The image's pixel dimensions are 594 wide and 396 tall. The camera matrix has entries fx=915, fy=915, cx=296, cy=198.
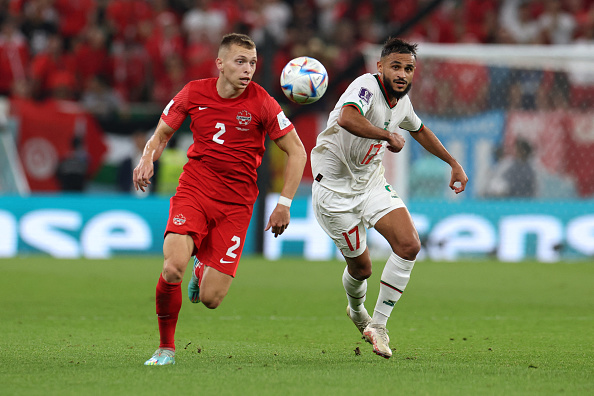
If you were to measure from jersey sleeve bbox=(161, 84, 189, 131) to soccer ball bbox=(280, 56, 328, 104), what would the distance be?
0.95 m

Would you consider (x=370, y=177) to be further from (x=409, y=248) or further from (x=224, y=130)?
(x=224, y=130)

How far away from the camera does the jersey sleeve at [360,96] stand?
6781 mm

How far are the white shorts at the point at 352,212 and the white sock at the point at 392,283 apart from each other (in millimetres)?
400

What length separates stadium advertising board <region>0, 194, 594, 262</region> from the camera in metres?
14.7

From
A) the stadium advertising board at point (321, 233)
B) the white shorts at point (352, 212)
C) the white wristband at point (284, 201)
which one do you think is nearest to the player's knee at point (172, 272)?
the white wristband at point (284, 201)

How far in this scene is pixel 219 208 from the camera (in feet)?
21.3

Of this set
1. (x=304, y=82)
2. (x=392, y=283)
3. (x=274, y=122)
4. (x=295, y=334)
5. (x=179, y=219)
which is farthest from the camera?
(x=295, y=334)

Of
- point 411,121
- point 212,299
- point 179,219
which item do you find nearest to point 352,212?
point 411,121

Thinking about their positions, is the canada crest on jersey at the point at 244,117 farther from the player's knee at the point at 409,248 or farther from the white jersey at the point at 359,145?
the player's knee at the point at 409,248

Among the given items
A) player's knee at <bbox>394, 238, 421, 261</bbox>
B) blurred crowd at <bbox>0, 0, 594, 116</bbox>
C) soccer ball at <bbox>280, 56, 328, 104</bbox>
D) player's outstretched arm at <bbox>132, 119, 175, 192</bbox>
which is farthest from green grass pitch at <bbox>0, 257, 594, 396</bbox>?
blurred crowd at <bbox>0, 0, 594, 116</bbox>

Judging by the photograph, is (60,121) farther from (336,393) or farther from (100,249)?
(336,393)

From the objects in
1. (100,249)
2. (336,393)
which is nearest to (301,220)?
(100,249)

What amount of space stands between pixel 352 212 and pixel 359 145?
53cm

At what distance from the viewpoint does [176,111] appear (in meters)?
6.46
